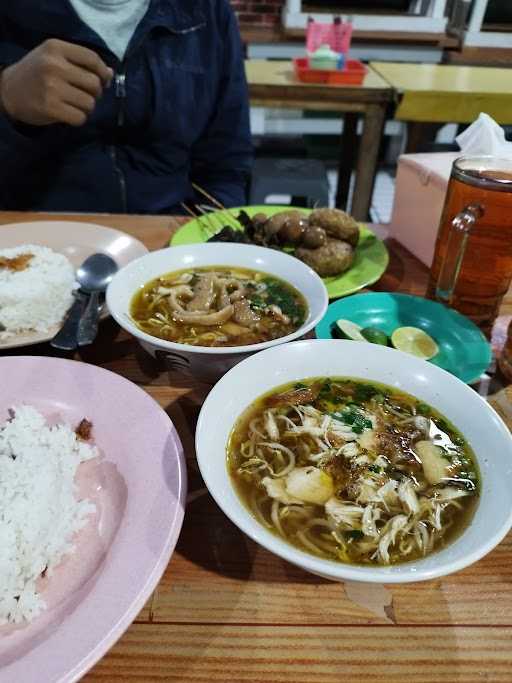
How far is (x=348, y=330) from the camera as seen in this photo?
4.83ft

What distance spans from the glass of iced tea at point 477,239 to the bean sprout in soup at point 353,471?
62cm

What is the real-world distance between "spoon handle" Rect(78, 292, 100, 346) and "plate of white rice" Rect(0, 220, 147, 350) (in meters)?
0.08

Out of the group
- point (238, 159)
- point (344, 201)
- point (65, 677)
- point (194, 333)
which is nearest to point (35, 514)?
point (65, 677)

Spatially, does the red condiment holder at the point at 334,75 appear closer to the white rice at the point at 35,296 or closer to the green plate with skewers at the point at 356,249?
the green plate with skewers at the point at 356,249

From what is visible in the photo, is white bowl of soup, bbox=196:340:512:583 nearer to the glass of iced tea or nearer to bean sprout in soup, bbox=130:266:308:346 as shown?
bean sprout in soup, bbox=130:266:308:346

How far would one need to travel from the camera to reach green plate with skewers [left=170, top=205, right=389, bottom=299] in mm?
1782

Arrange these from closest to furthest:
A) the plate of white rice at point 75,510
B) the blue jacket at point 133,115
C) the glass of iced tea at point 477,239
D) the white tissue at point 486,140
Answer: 1. the plate of white rice at point 75,510
2. the glass of iced tea at point 477,239
3. the white tissue at point 486,140
4. the blue jacket at point 133,115

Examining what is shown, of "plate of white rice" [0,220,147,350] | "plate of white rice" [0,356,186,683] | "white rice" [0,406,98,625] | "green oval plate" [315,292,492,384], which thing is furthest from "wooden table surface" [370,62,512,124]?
"white rice" [0,406,98,625]

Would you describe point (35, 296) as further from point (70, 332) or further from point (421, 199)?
point (421, 199)

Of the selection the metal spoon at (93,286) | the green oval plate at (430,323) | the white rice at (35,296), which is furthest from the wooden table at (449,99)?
the white rice at (35,296)

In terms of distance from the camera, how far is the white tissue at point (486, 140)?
160 centimetres

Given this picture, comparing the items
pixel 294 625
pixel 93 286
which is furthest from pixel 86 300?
pixel 294 625

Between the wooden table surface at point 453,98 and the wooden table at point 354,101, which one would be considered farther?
the wooden table at point 354,101

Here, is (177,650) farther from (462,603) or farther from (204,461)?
(462,603)
